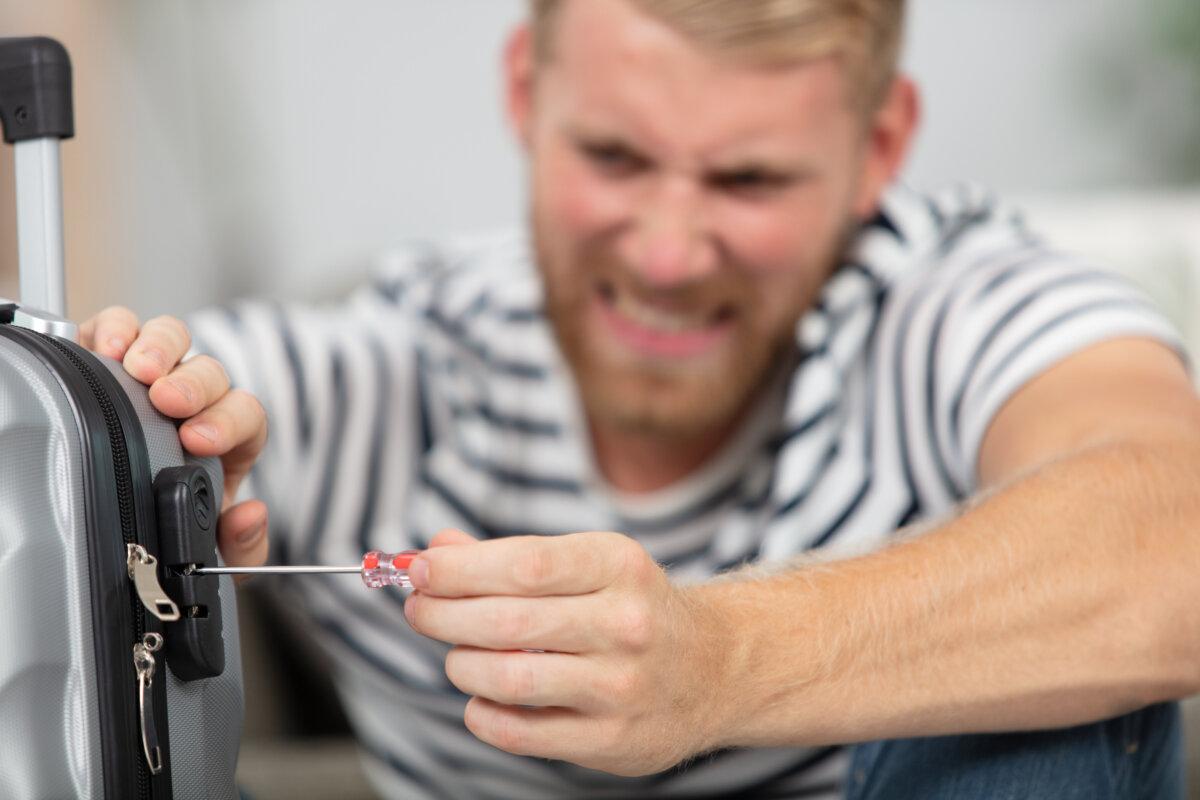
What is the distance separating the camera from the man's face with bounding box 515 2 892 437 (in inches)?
40.4

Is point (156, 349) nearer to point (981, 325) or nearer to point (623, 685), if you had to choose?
point (623, 685)

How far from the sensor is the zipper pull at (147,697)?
55 cm

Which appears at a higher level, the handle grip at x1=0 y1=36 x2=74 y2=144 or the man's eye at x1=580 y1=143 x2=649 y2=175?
the handle grip at x1=0 y1=36 x2=74 y2=144

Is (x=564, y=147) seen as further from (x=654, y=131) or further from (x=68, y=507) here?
(x=68, y=507)

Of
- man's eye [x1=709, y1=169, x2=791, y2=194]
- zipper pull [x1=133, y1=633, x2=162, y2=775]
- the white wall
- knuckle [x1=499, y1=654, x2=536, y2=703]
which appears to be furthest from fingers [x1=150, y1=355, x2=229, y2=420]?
the white wall

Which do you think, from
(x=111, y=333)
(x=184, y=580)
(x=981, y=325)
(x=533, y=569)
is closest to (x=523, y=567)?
(x=533, y=569)

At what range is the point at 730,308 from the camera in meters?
1.14

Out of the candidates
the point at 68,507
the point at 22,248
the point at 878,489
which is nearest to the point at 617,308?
the point at 878,489

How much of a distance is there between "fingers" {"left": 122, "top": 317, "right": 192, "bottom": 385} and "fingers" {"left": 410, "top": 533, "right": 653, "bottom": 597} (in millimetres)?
192

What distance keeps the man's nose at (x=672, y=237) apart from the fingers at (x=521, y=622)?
575mm

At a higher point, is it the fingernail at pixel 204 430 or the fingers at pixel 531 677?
the fingernail at pixel 204 430

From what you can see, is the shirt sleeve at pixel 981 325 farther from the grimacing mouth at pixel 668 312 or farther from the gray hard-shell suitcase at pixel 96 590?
the gray hard-shell suitcase at pixel 96 590

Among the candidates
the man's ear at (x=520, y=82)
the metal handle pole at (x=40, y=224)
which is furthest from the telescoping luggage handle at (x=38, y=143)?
the man's ear at (x=520, y=82)

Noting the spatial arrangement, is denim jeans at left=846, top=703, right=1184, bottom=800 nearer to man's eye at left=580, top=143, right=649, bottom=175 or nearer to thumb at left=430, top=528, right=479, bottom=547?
thumb at left=430, top=528, right=479, bottom=547
